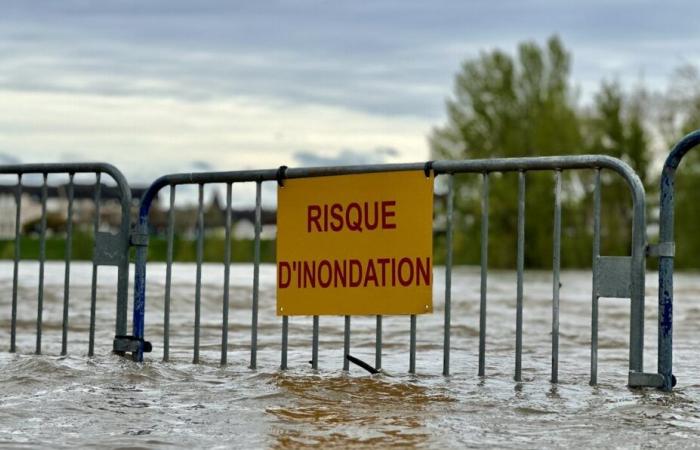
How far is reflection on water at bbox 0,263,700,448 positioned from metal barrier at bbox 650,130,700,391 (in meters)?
0.17

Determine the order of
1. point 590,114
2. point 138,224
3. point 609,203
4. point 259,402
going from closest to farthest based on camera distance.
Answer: point 259,402
point 138,224
point 609,203
point 590,114

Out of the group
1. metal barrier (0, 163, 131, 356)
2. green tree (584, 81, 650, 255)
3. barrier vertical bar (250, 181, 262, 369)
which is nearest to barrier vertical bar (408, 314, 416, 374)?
barrier vertical bar (250, 181, 262, 369)

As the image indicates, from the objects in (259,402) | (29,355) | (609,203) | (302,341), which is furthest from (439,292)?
(609,203)

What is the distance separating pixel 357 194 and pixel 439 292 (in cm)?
1386

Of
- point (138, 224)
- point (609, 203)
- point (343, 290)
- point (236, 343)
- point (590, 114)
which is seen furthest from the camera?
point (590, 114)

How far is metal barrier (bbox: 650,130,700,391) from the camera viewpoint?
708 cm

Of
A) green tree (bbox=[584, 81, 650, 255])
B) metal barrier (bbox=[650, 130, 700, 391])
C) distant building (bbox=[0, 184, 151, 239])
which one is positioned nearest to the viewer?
metal barrier (bbox=[650, 130, 700, 391])

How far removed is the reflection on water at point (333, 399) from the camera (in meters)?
5.48

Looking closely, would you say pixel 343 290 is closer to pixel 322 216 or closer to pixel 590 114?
pixel 322 216

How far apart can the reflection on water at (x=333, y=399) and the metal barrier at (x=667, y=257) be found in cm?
17

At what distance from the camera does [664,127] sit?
60.8 m

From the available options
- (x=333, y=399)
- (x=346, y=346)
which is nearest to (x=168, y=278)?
(x=346, y=346)

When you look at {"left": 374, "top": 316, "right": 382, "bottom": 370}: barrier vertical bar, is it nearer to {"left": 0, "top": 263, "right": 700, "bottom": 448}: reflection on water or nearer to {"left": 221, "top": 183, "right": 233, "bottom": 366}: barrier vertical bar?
{"left": 0, "top": 263, "right": 700, "bottom": 448}: reflection on water

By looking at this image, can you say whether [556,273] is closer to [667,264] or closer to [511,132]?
[667,264]
